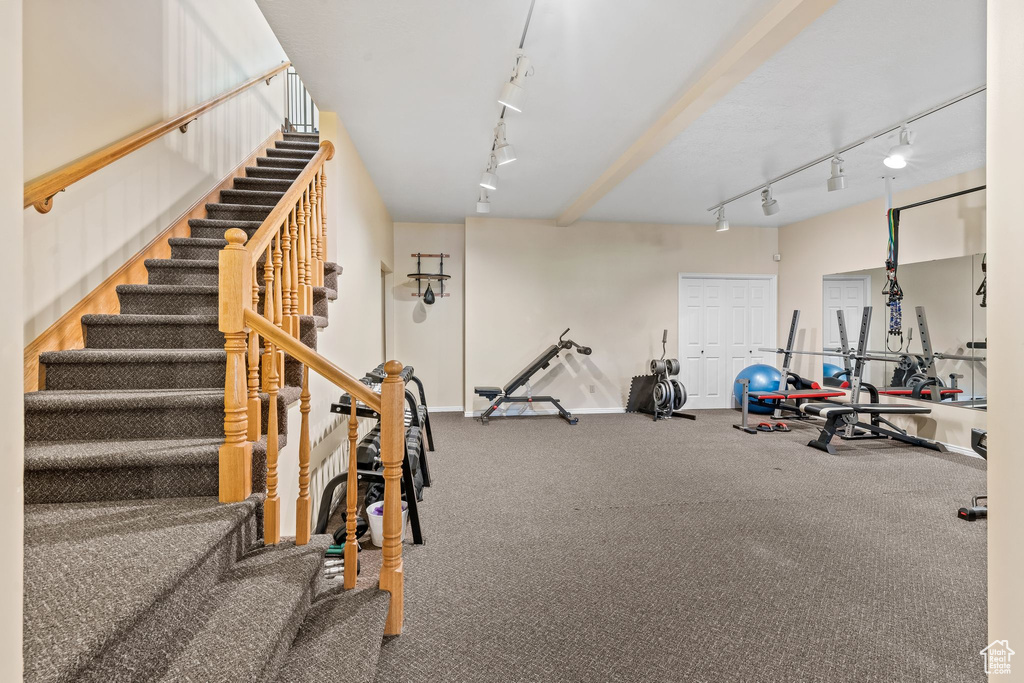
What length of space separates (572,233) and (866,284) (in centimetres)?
384

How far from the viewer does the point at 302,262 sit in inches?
101

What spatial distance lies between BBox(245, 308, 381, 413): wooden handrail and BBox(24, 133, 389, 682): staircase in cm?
39

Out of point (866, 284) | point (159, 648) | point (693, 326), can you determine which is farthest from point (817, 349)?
point (159, 648)

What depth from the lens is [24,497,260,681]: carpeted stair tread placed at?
987 millimetres

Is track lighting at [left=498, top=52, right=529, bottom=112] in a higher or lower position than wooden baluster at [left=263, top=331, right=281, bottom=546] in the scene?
higher

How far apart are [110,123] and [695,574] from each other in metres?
3.95

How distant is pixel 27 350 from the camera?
204 centimetres

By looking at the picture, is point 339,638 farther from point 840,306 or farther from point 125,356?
point 840,306

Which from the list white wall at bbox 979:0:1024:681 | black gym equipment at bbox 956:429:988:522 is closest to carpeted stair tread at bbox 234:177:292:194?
white wall at bbox 979:0:1024:681

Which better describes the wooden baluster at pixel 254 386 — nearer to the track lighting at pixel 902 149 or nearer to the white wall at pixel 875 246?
the track lighting at pixel 902 149

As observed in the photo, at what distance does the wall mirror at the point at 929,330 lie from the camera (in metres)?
4.60

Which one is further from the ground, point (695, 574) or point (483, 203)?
point (483, 203)

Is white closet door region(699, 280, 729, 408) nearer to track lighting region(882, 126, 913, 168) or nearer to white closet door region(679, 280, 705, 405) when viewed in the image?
white closet door region(679, 280, 705, 405)

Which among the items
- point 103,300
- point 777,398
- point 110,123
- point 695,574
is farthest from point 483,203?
point 777,398
